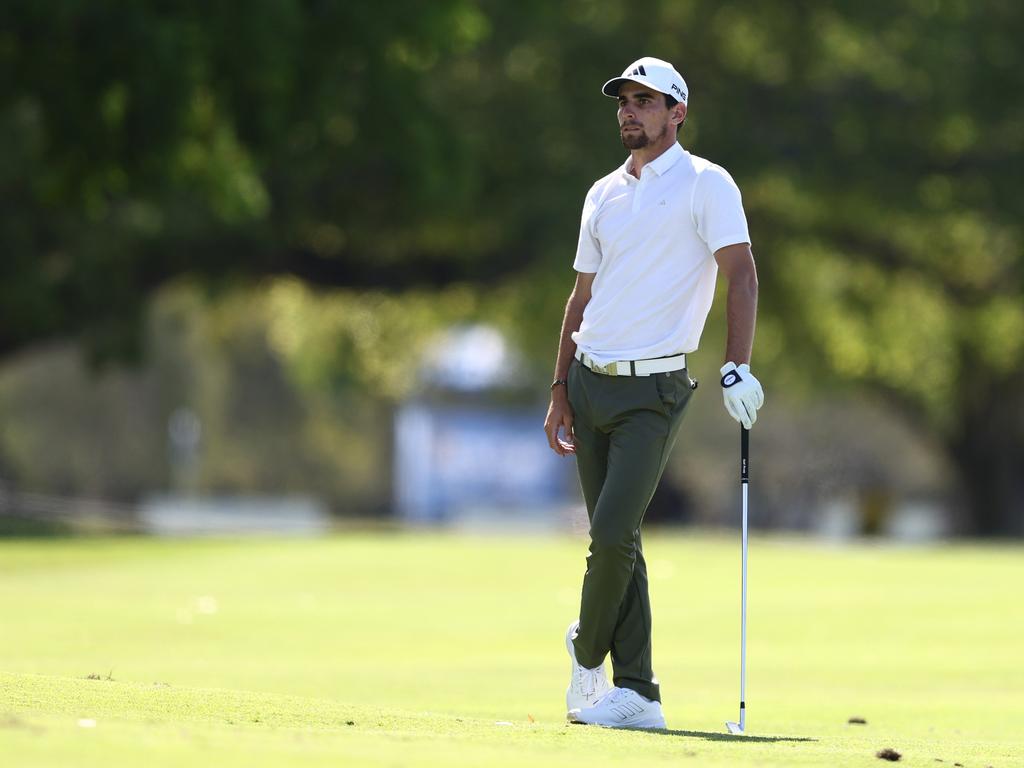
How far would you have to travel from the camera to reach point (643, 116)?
7.62m

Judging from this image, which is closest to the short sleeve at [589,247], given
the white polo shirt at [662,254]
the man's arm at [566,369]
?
the man's arm at [566,369]

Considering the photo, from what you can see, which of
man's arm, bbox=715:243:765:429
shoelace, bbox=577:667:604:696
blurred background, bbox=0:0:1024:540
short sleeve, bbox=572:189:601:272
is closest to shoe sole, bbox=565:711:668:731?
shoelace, bbox=577:667:604:696

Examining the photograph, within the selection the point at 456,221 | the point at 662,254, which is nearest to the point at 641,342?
the point at 662,254

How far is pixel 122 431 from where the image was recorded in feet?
189

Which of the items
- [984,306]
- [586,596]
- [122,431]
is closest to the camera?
[586,596]

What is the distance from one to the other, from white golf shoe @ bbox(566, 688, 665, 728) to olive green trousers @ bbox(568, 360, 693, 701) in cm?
9

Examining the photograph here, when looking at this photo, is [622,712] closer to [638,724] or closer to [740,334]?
[638,724]

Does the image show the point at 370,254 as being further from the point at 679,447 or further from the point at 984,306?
the point at 679,447

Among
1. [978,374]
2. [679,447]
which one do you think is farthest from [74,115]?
[679,447]

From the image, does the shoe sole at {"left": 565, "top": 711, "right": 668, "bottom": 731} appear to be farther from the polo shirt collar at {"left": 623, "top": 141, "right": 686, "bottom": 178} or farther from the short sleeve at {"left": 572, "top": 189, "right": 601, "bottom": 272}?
the polo shirt collar at {"left": 623, "top": 141, "right": 686, "bottom": 178}

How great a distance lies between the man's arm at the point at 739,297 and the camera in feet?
24.4

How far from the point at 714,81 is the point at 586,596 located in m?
28.9

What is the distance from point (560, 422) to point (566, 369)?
0.23 m

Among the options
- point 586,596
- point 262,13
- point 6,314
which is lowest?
point 586,596
